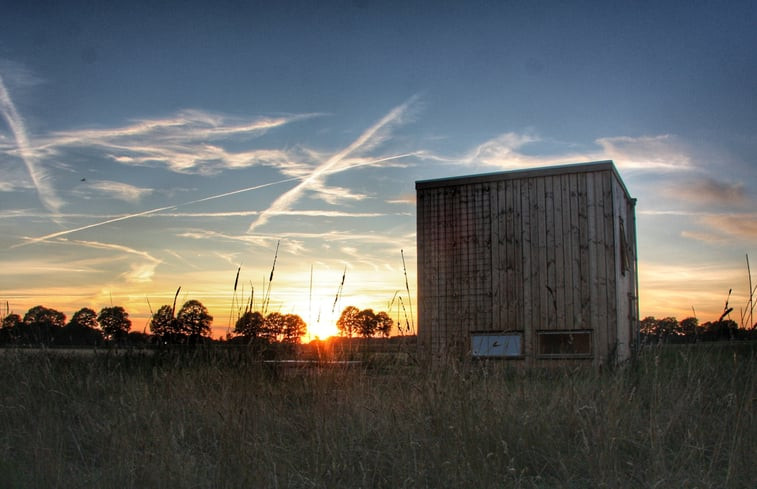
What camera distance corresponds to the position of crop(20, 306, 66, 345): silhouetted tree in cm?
731

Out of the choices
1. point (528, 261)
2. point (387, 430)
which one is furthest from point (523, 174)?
point (387, 430)

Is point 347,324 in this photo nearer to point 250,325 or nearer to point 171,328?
point 250,325

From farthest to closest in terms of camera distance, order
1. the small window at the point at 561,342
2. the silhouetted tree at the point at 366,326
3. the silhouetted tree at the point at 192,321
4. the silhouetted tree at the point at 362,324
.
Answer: the small window at the point at 561,342
the silhouetted tree at the point at 192,321
the silhouetted tree at the point at 366,326
the silhouetted tree at the point at 362,324

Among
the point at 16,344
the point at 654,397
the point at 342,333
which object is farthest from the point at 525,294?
the point at 16,344

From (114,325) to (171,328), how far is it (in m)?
1.12

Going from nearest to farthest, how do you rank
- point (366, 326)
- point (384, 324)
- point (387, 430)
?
point (387, 430) < point (384, 324) < point (366, 326)

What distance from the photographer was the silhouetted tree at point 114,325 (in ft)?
25.1

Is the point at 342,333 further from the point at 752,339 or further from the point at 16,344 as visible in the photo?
the point at 16,344

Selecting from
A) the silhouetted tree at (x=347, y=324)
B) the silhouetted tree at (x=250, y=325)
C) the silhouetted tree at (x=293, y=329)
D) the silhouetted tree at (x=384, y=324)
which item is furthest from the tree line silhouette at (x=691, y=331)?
the silhouetted tree at (x=250, y=325)

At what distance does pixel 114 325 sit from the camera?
7918 millimetres

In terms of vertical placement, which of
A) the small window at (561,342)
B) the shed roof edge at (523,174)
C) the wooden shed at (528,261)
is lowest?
the small window at (561,342)

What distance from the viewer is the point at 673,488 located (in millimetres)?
3225

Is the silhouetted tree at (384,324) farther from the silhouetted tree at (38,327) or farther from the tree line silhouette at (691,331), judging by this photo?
the silhouetted tree at (38,327)

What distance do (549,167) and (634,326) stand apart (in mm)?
4690
